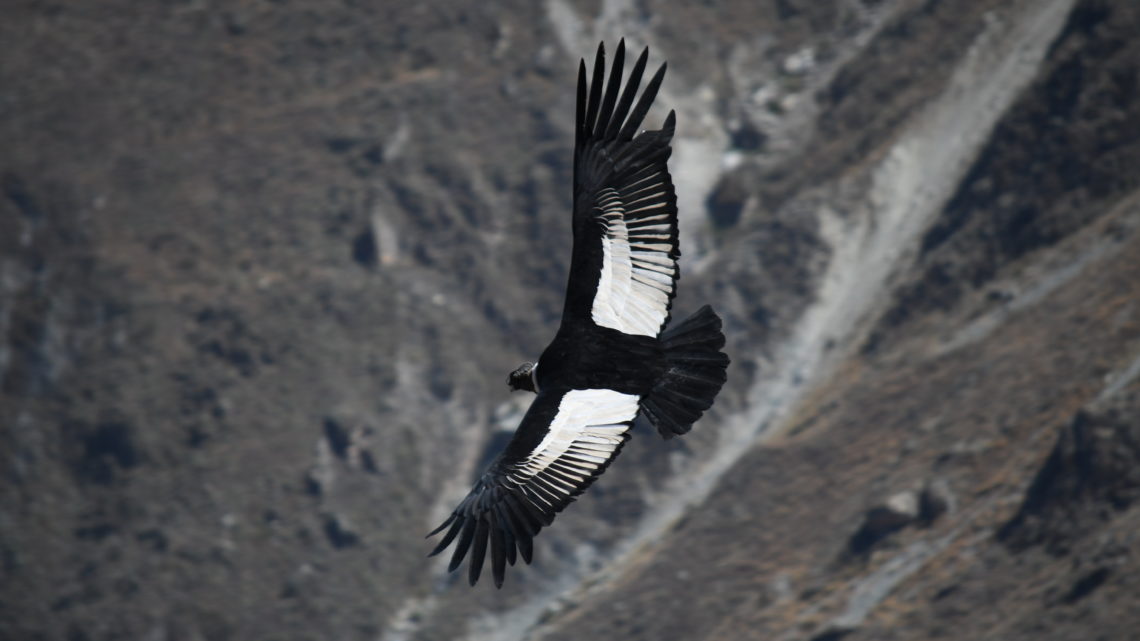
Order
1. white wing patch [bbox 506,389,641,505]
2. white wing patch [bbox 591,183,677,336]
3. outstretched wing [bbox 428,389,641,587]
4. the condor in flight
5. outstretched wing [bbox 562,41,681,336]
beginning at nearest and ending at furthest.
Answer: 1. outstretched wing [bbox 428,389,641,587]
2. white wing patch [bbox 506,389,641,505]
3. the condor in flight
4. outstretched wing [bbox 562,41,681,336]
5. white wing patch [bbox 591,183,677,336]

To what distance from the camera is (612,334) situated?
52.4 feet

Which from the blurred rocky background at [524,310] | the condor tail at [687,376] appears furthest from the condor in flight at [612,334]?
the blurred rocky background at [524,310]

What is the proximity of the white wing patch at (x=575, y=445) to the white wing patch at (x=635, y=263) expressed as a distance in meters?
1.09

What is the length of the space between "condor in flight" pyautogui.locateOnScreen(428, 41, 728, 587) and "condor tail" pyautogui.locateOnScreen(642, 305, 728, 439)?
0.01 metres

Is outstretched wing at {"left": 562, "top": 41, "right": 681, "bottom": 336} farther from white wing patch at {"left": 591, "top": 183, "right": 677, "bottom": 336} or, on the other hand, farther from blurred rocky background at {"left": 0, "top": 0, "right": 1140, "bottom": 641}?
blurred rocky background at {"left": 0, "top": 0, "right": 1140, "bottom": 641}

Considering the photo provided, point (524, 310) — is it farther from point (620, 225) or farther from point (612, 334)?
point (612, 334)

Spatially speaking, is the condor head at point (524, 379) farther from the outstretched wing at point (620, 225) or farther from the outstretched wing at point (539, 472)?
the outstretched wing at point (620, 225)

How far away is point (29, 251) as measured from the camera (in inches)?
2830

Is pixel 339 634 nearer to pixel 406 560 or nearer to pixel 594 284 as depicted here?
pixel 406 560

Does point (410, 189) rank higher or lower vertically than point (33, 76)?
lower

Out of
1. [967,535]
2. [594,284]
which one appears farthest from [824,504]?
[594,284]

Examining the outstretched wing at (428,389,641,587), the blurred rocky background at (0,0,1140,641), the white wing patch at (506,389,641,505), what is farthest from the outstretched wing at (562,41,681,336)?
the blurred rocky background at (0,0,1140,641)

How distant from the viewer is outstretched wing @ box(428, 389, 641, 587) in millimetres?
13812

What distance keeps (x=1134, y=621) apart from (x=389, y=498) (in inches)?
1379
